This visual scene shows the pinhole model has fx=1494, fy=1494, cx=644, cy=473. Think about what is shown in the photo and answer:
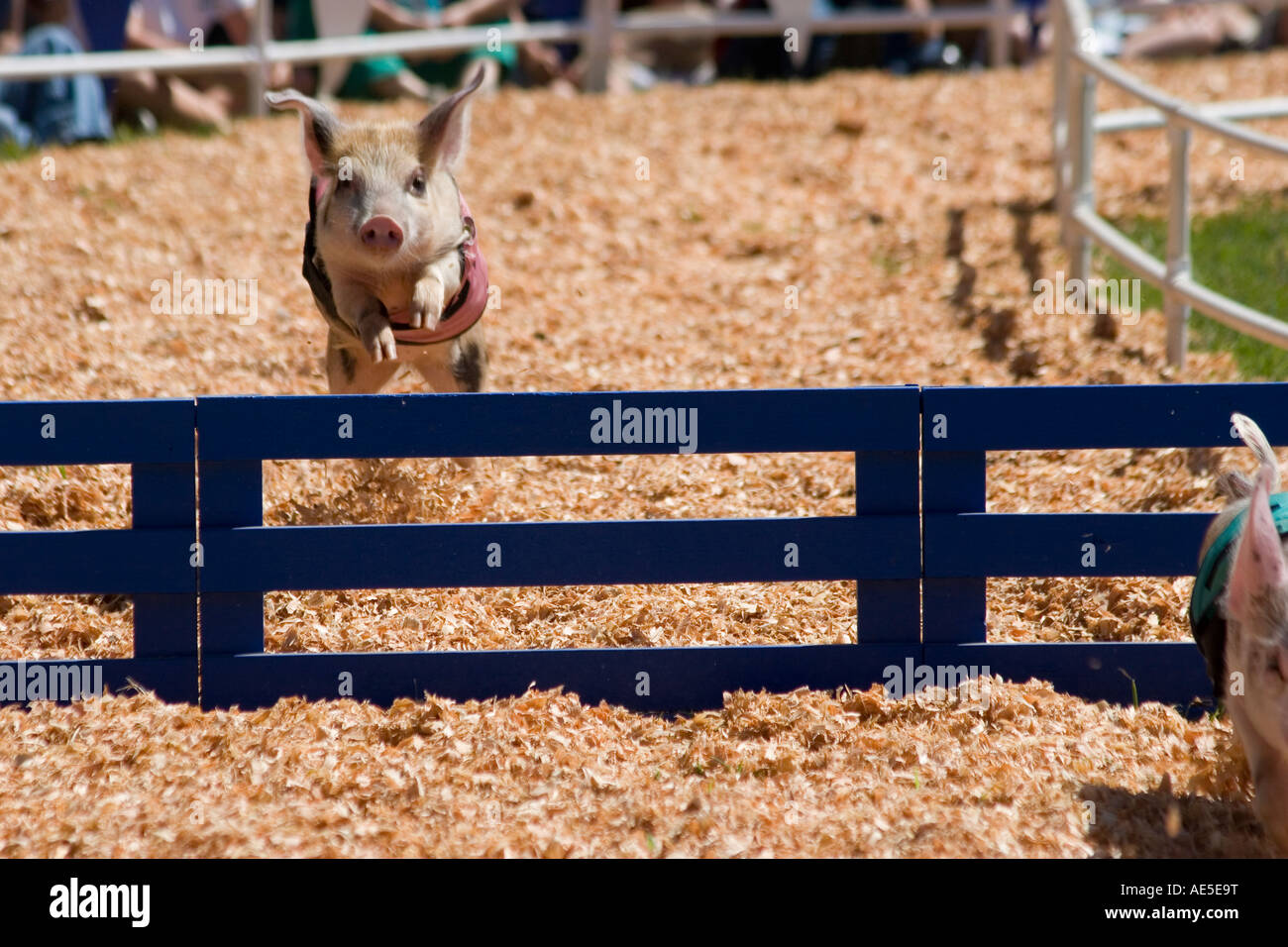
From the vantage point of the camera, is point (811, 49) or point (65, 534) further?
point (811, 49)

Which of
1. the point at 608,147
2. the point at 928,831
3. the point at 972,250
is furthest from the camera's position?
the point at 608,147

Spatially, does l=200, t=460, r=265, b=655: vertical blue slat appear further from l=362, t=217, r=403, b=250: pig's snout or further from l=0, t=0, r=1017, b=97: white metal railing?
l=0, t=0, r=1017, b=97: white metal railing

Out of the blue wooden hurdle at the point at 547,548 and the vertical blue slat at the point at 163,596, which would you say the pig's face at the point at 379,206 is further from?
the vertical blue slat at the point at 163,596

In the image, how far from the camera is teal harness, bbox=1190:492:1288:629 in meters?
3.57

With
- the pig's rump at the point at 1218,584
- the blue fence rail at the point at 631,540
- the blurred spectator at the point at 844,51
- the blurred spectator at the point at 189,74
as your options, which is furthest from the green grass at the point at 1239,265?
the blurred spectator at the point at 189,74

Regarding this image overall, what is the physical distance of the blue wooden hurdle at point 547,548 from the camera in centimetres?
440

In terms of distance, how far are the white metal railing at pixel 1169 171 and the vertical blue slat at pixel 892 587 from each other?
2.61 m

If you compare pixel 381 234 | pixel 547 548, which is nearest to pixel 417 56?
pixel 381 234

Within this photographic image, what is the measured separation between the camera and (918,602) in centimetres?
450

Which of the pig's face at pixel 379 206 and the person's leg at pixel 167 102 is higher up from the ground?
the person's leg at pixel 167 102

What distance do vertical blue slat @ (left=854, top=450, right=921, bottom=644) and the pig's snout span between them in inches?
69.3
